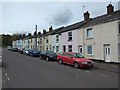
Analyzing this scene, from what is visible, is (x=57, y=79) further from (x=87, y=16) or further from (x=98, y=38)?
(x=87, y=16)

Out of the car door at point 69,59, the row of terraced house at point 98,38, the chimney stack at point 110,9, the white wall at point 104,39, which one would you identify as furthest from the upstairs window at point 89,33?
the car door at point 69,59

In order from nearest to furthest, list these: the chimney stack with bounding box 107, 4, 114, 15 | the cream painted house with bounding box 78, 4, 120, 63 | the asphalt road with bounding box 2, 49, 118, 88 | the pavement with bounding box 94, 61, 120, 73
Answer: the asphalt road with bounding box 2, 49, 118, 88 < the pavement with bounding box 94, 61, 120, 73 < the cream painted house with bounding box 78, 4, 120, 63 < the chimney stack with bounding box 107, 4, 114, 15

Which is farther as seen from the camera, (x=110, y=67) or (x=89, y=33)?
(x=89, y=33)

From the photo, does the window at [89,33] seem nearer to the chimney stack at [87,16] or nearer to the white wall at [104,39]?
the white wall at [104,39]

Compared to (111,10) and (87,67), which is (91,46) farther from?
(87,67)

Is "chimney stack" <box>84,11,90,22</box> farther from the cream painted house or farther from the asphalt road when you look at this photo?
the asphalt road

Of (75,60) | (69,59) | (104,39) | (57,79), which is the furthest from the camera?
(104,39)

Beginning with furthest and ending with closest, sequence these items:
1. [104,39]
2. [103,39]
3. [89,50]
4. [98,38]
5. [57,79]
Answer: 1. [89,50]
2. [98,38]
3. [103,39]
4. [104,39]
5. [57,79]

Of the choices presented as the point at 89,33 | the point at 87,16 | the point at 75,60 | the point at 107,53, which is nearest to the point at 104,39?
the point at 107,53

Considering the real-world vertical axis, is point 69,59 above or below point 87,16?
below

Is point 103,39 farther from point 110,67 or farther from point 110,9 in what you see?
point 110,67

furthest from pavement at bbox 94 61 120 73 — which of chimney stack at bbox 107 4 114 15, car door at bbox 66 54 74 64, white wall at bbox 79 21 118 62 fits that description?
chimney stack at bbox 107 4 114 15

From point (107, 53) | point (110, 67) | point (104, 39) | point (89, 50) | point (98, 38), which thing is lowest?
point (110, 67)

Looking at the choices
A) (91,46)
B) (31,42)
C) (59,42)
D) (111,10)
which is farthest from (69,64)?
(31,42)
